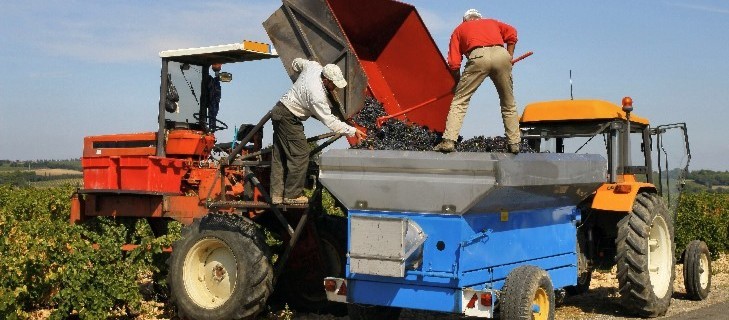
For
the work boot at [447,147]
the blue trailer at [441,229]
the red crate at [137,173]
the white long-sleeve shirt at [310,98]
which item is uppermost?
the white long-sleeve shirt at [310,98]

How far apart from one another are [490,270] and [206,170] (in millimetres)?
4190

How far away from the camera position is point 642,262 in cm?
966

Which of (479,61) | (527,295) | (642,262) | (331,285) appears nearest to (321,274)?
(331,285)

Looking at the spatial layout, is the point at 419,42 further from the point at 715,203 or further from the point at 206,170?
the point at 715,203

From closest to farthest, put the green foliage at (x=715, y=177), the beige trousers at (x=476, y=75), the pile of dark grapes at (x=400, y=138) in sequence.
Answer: the beige trousers at (x=476, y=75) < the pile of dark grapes at (x=400, y=138) < the green foliage at (x=715, y=177)

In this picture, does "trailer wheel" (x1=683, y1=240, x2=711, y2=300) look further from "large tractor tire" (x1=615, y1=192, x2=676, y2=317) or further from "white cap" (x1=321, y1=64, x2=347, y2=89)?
"white cap" (x1=321, y1=64, x2=347, y2=89)

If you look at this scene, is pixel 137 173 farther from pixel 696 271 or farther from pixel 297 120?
pixel 696 271

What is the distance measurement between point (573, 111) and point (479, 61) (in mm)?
3008

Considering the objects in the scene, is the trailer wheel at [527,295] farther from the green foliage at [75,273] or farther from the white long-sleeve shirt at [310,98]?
the green foliage at [75,273]

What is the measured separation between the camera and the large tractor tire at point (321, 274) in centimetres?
941

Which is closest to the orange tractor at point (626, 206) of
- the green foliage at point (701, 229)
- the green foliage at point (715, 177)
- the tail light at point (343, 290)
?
the tail light at point (343, 290)

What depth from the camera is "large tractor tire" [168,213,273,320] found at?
8.54 m

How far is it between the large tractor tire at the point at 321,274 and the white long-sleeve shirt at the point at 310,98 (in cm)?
139

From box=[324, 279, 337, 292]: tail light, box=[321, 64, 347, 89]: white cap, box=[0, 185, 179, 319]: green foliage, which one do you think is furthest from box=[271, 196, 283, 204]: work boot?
box=[0, 185, 179, 319]: green foliage
